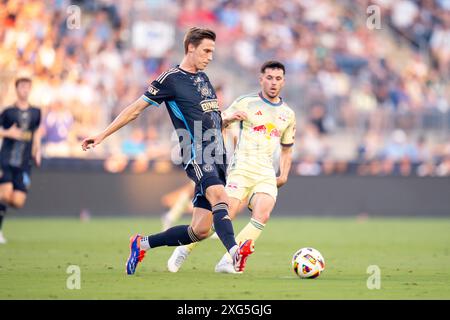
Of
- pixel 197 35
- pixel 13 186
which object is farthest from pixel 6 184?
pixel 197 35

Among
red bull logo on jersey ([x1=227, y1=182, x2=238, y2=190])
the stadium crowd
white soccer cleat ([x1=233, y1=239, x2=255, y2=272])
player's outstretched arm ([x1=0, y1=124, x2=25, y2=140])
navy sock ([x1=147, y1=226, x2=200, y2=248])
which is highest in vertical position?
the stadium crowd

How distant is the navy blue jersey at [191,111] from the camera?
374 inches

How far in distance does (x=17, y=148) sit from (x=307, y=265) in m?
7.31

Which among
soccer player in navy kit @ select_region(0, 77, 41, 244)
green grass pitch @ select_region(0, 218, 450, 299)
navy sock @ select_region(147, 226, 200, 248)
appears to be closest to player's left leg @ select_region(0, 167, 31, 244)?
soccer player in navy kit @ select_region(0, 77, 41, 244)

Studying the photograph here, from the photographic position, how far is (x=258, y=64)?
24.5 metres

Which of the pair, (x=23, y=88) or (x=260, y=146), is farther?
(x=23, y=88)

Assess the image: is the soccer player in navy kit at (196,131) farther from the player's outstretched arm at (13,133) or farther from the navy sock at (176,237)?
the player's outstretched arm at (13,133)

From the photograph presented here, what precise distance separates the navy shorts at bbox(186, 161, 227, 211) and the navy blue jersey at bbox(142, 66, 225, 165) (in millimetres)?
64

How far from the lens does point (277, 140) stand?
11.0 metres

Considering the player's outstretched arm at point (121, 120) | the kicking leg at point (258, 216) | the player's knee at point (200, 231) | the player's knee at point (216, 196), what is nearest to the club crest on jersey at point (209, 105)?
the player's outstretched arm at point (121, 120)

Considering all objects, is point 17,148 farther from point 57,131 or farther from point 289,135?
point 289,135

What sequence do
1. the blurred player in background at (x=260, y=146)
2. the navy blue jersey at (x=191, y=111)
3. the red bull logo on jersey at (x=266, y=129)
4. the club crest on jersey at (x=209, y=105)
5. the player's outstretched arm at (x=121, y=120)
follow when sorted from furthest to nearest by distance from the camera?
the red bull logo on jersey at (x=266, y=129)
the blurred player in background at (x=260, y=146)
the club crest on jersey at (x=209, y=105)
the navy blue jersey at (x=191, y=111)
the player's outstretched arm at (x=121, y=120)

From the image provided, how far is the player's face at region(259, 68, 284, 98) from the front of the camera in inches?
422

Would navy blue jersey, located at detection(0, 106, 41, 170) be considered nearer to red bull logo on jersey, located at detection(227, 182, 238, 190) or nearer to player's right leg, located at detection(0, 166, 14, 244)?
player's right leg, located at detection(0, 166, 14, 244)
